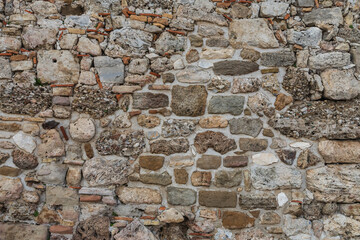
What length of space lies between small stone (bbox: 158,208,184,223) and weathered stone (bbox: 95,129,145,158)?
1.94ft

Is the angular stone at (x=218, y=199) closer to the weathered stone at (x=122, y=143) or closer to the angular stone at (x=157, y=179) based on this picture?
the angular stone at (x=157, y=179)

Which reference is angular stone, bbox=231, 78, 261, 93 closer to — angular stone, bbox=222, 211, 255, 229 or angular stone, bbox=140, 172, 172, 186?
angular stone, bbox=140, 172, 172, 186

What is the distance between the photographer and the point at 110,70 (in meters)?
2.54

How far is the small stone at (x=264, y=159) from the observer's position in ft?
8.15

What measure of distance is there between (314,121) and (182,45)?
1.41 m

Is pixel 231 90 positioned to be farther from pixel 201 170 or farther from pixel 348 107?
pixel 348 107

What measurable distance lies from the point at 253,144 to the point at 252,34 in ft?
3.39

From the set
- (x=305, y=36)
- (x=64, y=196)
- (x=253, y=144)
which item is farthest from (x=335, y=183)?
(x=64, y=196)

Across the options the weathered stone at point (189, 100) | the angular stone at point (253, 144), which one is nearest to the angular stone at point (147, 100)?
the weathered stone at point (189, 100)

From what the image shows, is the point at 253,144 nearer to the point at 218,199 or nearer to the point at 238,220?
the point at 218,199

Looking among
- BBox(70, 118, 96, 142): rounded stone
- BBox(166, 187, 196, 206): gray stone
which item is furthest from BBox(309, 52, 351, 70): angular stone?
BBox(70, 118, 96, 142): rounded stone

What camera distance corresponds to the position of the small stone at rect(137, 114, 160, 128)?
2525 mm

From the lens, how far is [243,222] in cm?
245

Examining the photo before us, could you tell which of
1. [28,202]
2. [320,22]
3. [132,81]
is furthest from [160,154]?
[320,22]
